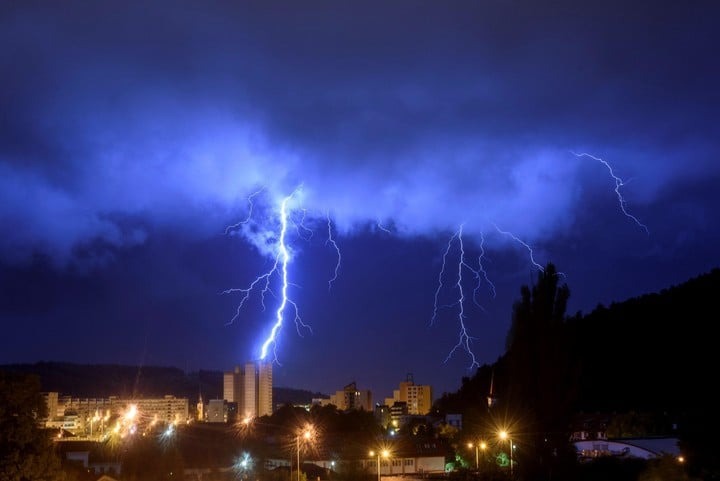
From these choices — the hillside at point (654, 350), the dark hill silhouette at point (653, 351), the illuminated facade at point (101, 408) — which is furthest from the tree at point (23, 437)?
the illuminated facade at point (101, 408)

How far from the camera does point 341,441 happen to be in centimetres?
3778

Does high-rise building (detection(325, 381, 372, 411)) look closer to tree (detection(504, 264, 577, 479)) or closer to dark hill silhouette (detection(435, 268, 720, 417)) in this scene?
dark hill silhouette (detection(435, 268, 720, 417))

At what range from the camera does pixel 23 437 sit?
13914 mm

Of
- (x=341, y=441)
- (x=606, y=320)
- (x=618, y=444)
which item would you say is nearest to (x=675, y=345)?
(x=606, y=320)

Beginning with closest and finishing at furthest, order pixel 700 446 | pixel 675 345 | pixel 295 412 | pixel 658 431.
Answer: pixel 700 446 < pixel 658 431 < pixel 675 345 < pixel 295 412

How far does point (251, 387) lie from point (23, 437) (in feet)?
373

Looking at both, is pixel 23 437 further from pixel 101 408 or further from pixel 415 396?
pixel 415 396

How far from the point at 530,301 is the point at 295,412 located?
4545 cm

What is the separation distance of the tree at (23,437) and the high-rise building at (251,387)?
110m

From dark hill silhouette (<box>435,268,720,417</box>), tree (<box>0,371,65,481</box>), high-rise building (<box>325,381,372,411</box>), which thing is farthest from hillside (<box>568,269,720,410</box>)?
high-rise building (<box>325,381,372,411</box>)

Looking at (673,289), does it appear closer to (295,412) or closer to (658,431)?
(658,431)

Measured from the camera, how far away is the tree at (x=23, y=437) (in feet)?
44.7

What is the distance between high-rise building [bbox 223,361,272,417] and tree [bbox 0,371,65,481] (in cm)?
10990

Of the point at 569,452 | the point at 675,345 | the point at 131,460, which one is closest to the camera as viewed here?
the point at 569,452
